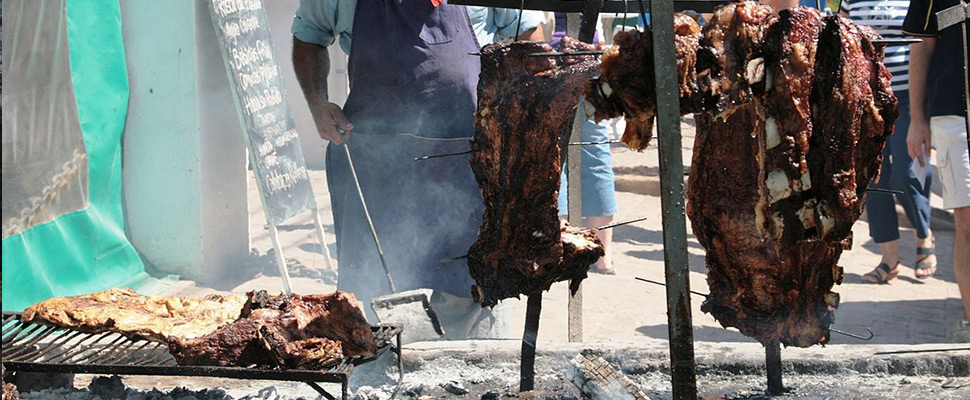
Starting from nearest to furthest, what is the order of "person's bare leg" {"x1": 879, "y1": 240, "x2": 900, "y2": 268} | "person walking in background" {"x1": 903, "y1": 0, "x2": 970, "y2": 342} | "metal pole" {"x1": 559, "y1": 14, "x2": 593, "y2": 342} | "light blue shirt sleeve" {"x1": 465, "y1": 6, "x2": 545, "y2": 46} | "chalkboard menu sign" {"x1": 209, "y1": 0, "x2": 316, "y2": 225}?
"metal pole" {"x1": 559, "y1": 14, "x2": 593, "y2": 342} < "light blue shirt sleeve" {"x1": 465, "y1": 6, "x2": 545, "y2": 46} < "person walking in background" {"x1": 903, "y1": 0, "x2": 970, "y2": 342} < "chalkboard menu sign" {"x1": 209, "y1": 0, "x2": 316, "y2": 225} < "person's bare leg" {"x1": 879, "y1": 240, "x2": 900, "y2": 268}

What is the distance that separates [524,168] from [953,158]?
3620 mm

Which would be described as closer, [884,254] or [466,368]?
[466,368]

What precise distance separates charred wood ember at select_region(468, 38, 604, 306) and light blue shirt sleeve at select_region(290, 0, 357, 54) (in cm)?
195

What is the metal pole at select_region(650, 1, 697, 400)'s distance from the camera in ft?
7.90

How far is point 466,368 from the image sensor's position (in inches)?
178

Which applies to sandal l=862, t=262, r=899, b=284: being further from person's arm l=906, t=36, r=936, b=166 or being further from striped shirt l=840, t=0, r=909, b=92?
person's arm l=906, t=36, r=936, b=166

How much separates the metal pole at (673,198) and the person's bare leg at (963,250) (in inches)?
167

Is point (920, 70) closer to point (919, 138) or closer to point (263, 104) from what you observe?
point (919, 138)

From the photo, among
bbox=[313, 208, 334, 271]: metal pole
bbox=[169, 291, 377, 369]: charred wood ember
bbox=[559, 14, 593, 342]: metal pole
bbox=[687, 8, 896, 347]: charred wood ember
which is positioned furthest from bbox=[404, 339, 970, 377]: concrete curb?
bbox=[313, 208, 334, 271]: metal pole

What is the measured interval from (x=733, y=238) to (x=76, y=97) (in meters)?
5.12

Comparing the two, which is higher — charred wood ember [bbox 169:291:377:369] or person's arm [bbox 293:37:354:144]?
person's arm [bbox 293:37:354:144]

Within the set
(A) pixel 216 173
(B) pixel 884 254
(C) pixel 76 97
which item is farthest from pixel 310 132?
(B) pixel 884 254

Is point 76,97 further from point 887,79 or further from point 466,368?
point 887,79

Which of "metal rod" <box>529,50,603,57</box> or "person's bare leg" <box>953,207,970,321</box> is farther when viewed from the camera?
"person's bare leg" <box>953,207,970,321</box>
